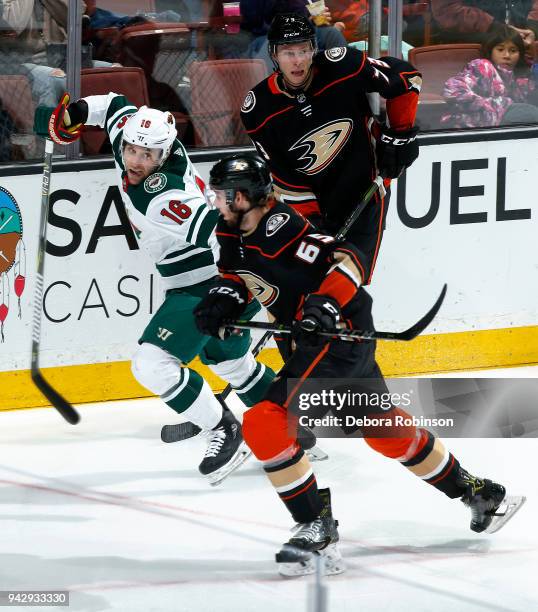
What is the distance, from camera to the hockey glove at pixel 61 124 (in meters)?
4.26

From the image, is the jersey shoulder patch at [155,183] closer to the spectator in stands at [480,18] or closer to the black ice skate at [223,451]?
the black ice skate at [223,451]

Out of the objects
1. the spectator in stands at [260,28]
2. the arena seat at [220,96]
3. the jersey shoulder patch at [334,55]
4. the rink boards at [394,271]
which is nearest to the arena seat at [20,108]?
the rink boards at [394,271]

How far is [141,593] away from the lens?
3.19 metres

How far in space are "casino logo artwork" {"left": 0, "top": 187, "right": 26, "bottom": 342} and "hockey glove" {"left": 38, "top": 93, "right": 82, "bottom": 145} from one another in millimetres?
381

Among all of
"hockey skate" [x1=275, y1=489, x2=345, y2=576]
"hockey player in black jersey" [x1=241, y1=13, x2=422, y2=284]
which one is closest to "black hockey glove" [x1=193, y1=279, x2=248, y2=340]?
"hockey skate" [x1=275, y1=489, x2=345, y2=576]

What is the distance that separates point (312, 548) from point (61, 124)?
1752mm

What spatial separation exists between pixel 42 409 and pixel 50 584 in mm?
1567

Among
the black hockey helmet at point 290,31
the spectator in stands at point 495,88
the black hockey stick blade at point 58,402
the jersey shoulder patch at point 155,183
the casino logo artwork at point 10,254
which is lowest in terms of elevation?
the black hockey stick blade at point 58,402

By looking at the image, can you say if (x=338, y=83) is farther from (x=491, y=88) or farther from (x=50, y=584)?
(x=50, y=584)

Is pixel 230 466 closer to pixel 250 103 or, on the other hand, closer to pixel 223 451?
pixel 223 451

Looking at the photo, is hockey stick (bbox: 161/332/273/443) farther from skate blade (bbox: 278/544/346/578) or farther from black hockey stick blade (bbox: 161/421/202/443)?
skate blade (bbox: 278/544/346/578)

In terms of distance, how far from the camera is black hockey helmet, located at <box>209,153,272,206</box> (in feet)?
10.6

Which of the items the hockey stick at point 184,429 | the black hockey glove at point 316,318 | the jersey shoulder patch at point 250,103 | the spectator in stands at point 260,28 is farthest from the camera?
the spectator in stands at point 260,28

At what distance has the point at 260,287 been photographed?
333cm
